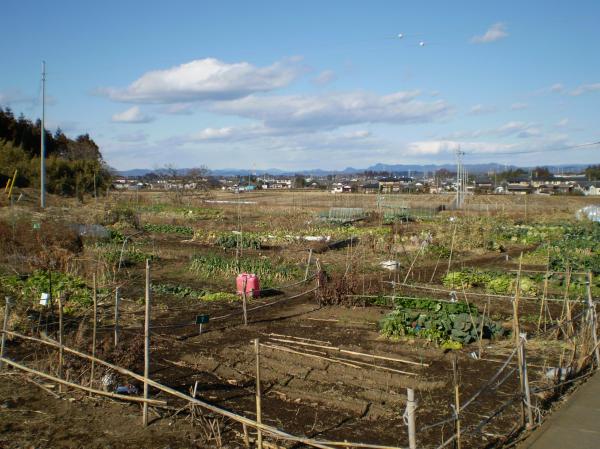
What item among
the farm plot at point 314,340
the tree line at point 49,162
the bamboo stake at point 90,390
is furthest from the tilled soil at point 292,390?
the tree line at point 49,162

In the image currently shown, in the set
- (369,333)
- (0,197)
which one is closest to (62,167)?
(0,197)

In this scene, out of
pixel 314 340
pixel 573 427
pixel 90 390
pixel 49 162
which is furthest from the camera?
pixel 49 162

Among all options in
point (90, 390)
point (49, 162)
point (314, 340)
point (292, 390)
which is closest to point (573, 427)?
point (292, 390)

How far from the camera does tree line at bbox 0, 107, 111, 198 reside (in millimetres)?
34125

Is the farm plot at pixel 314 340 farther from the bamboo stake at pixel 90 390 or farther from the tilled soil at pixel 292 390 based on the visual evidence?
the bamboo stake at pixel 90 390

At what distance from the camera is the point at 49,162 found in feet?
117

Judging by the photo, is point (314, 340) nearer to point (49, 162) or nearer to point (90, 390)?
point (90, 390)

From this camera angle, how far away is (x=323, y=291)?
39.7ft

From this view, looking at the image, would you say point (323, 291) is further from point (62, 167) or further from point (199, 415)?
point (62, 167)

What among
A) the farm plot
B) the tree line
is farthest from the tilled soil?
the tree line

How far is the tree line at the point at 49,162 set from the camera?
34.1 m

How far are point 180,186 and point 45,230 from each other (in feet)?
104

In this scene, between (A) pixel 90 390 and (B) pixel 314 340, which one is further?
(B) pixel 314 340

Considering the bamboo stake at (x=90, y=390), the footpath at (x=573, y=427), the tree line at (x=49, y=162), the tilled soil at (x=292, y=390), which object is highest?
the tree line at (x=49, y=162)
